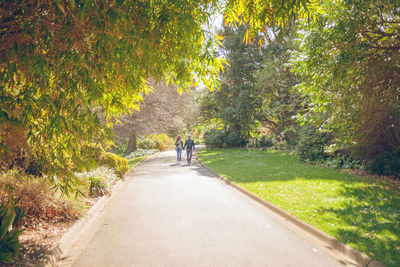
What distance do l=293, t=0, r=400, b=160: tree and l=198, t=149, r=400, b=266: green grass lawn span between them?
213cm

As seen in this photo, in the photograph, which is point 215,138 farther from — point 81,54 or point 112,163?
point 81,54

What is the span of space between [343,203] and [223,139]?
2705 centimetres

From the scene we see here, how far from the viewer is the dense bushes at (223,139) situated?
3381 centimetres

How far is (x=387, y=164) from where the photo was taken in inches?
482

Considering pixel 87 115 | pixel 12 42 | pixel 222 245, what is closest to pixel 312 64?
pixel 222 245

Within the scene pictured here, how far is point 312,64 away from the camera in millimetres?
9211

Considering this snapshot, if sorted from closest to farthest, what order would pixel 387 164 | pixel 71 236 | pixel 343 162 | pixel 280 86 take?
pixel 71 236 < pixel 387 164 < pixel 343 162 < pixel 280 86

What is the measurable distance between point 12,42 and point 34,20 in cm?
43

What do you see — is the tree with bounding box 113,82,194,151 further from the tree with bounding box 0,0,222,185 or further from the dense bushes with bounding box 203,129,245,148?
the tree with bounding box 0,0,222,185

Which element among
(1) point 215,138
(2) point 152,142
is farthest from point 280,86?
(2) point 152,142

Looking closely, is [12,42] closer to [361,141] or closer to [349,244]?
[349,244]

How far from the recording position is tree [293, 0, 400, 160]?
26.8 ft

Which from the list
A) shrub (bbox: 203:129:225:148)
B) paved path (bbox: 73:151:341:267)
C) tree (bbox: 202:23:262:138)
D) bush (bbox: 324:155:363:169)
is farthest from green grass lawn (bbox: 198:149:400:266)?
shrub (bbox: 203:129:225:148)

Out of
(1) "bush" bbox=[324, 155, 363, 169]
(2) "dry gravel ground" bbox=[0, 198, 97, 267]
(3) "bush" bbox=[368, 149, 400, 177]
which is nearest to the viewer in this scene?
(2) "dry gravel ground" bbox=[0, 198, 97, 267]
